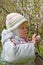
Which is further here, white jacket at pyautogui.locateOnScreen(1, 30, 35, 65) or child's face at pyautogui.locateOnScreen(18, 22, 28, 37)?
child's face at pyautogui.locateOnScreen(18, 22, 28, 37)

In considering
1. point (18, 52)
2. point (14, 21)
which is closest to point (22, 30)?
point (14, 21)

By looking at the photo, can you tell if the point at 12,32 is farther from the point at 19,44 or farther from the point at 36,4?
the point at 36,4

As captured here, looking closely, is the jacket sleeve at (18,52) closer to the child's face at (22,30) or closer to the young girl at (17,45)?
the young girl at (17,45)

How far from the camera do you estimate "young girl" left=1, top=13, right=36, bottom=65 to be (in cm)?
346

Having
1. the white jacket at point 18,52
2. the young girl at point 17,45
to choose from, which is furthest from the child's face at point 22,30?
the white jacket at point 18,52

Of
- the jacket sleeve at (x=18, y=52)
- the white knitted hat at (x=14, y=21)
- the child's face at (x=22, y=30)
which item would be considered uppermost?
the white knitted hat at (x=14, y=21)

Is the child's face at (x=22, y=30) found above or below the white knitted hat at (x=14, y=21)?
below

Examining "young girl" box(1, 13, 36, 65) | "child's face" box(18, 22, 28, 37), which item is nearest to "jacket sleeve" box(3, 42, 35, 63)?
"young girl" box(1, 13, 36, 65)

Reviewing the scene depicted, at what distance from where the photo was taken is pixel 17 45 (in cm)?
351

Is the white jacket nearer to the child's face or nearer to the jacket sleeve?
the jacket sleeve

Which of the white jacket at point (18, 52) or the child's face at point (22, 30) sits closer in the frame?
the white jacket at point (18, 52)

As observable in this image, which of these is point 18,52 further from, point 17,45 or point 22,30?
point 22,30

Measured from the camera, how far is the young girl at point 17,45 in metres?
3.46

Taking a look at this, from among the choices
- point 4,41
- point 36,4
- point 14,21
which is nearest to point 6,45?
point 4,41
